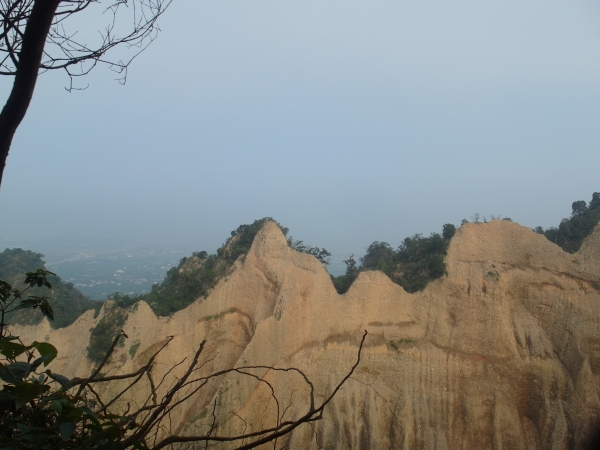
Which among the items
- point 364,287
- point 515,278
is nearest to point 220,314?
point 364,287

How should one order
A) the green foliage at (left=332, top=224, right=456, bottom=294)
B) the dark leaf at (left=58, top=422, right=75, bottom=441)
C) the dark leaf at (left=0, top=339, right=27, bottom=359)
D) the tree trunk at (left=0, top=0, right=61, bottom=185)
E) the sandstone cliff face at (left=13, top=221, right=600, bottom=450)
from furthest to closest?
the green foliage at (left=332, top=224, right=456, bottom=294), the sandstone cliff face at (left=13, top=221, right=600, bottom=450), the tree trunk at (left=0, top=0, right=61, bottom=185), the dark leaf at (left=0, top=339, right=27, bottom=359), the dark leaf at (left=58, top=422, right=75, bottom=441)

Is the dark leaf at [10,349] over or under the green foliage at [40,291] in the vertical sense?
over

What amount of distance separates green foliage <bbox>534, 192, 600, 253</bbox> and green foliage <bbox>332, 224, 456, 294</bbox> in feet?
14.5

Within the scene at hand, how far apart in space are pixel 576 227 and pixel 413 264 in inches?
276

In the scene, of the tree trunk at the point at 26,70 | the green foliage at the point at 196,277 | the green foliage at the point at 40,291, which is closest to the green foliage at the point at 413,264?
the green foliage at the point at 196,277

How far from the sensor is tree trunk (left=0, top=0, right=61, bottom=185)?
2115 mm

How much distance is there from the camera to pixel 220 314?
14828mm

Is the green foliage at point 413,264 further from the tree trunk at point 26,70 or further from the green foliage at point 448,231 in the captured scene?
the tree trunk at point 26,70

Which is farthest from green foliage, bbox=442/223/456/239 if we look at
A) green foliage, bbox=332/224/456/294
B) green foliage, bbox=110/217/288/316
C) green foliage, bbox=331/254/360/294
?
green foliage, bbox=110/217/288/316

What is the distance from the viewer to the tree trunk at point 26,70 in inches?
83.3

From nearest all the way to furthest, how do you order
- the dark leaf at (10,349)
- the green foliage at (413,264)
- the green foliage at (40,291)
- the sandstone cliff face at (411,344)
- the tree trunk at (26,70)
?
the dark leaf at (10,349) → the tree trunk at (26,70) → the sandstone cliff face at (411,344) → the green foliage at (413,264) → the green foliage at (40,291)

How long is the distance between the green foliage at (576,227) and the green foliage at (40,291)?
18221 millimetres

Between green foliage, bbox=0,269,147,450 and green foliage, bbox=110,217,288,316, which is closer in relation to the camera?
green foliage, bbox=0,269,147,450

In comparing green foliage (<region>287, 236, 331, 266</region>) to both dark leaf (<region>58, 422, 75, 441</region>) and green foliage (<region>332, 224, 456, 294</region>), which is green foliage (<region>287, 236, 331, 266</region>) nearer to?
green foliage (<region>332, 224, 456, 294</region>)
